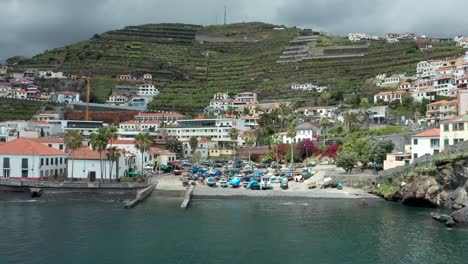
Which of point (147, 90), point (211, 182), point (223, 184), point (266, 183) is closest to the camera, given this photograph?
point (266, 183)

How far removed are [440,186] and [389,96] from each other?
183ft

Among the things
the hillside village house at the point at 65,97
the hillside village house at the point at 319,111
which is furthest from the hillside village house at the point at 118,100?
the hillside village house at the point at 319,111

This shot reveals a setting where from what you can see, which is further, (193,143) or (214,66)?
(214,66)

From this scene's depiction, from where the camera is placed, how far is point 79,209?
179ft

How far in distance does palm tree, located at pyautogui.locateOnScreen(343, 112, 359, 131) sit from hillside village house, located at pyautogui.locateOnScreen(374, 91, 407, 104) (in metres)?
16.7

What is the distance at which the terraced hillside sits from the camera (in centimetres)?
13888

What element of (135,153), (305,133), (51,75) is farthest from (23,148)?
(51,75)

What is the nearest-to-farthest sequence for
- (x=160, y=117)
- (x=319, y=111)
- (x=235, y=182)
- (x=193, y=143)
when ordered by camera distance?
1. (x=235, y=182)
2. (x=193, y=143)
3. (x=319, y=111)
4. (x=160, y=117)

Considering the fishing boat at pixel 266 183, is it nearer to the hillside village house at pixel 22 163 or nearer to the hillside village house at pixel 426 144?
the hillside village house at pixel 426 144

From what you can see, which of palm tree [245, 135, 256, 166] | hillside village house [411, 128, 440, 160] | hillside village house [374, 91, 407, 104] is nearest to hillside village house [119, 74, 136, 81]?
palm tree [245, 135, 256, 166]

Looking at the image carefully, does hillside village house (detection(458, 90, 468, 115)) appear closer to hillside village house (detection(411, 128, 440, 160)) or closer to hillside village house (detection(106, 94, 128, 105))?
hillside village house (detection(411, 128, 440, 160))

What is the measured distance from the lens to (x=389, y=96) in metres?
108

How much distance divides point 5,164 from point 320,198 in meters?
42.3

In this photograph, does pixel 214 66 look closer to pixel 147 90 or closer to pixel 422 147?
pixel 147 90
